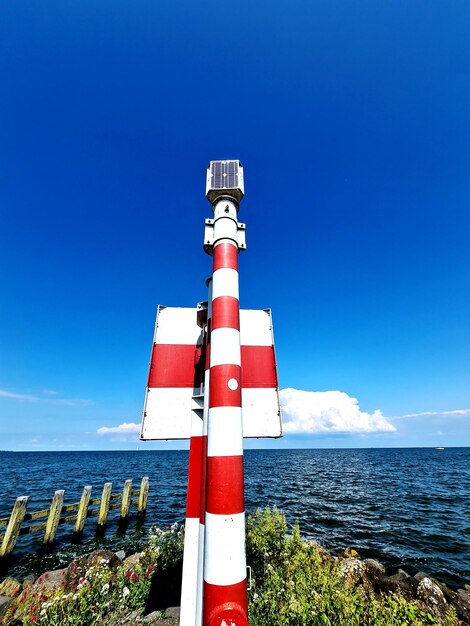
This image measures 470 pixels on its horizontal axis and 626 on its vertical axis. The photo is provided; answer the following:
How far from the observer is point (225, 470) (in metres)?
3.81

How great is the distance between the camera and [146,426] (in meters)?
4.93

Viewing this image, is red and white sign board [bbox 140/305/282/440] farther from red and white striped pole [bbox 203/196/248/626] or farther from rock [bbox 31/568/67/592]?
rock [bbox 31/568/67/592]

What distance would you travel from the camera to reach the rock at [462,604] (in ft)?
26.1

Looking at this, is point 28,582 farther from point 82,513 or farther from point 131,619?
point 82,513

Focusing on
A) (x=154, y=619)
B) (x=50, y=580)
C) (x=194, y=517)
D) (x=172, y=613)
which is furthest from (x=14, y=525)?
(x=194, y=517)

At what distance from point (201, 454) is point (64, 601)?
160 inches

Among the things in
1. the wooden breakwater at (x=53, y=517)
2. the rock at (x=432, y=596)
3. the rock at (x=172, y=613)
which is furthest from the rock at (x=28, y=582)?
the rock at (x=432, y=596)

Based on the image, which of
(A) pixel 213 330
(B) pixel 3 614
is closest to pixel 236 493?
(A) pixel 213 330

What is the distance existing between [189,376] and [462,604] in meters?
11.0

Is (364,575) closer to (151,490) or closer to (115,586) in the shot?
(115,586)

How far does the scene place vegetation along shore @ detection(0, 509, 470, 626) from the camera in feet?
16.5

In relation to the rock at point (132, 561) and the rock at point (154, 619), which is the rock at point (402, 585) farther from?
the rock at point (132, 561)

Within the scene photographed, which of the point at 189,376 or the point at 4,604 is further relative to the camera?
the point at 4,604

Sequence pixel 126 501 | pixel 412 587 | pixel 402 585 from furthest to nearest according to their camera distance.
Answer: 1. pixel 126 501
2. pixel 412 587
3. pixel 402 585
